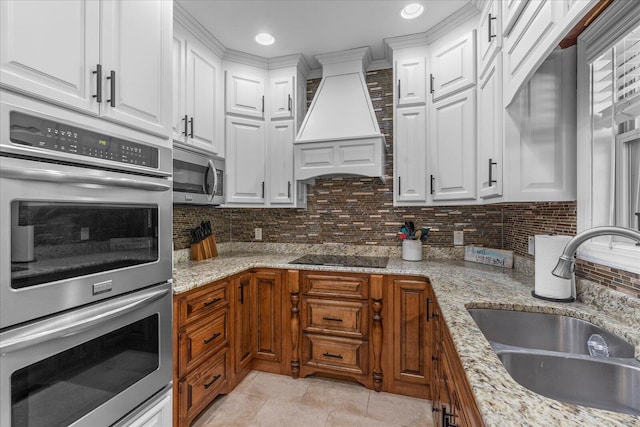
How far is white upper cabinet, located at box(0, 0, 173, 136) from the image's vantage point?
2.94 feet

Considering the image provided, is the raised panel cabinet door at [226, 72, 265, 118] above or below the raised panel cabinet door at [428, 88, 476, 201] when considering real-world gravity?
above

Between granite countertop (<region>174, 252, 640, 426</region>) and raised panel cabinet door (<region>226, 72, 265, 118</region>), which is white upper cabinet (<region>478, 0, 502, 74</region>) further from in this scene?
raised panel cabinet door (<region>226, 72, 265, 118</region>)

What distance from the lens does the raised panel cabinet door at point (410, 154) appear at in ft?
7.90

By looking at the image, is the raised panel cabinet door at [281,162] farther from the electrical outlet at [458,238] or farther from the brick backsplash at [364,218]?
the electrical outlet at [458,238]

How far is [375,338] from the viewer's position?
2.17m

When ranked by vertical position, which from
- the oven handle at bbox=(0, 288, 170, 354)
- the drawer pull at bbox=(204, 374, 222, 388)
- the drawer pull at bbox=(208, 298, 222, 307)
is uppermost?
the oven handle at bbox=(0, 288, 170, 354)

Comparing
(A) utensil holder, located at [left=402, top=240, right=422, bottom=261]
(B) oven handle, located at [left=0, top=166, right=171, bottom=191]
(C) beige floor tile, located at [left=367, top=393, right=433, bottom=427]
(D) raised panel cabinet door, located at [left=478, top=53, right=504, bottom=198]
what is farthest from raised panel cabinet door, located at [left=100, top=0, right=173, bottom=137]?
(C) beige floor tile, located at [left=367, top=393, right=433, bottom=427]

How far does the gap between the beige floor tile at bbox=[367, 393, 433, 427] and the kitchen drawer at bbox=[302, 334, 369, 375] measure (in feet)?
0.69

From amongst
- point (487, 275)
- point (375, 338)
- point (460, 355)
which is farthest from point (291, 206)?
point (460, 355)

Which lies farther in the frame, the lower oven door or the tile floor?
the tile floor

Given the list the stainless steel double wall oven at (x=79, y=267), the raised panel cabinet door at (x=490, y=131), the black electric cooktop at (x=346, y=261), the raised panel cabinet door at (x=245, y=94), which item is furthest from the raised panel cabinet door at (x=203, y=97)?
the raised panel cabinet door at (x=490, y=131)

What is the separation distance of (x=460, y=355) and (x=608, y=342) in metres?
0.64

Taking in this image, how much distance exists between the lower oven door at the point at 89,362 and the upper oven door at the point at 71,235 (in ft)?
0.18

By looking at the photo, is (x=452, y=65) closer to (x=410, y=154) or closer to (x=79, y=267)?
(x=410, y=154)
